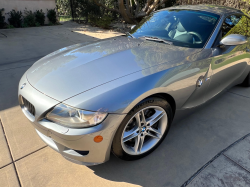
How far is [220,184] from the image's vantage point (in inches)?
68.1

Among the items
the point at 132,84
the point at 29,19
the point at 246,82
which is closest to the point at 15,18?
the point at 29,19

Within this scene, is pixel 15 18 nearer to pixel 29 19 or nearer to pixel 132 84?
pixel 29 19

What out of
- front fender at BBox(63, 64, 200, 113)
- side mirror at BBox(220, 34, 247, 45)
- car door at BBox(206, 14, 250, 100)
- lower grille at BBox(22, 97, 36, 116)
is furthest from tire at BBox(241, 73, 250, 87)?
lower grille at BBox(22, 97, 36, 116)

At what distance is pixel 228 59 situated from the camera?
246 centimetres

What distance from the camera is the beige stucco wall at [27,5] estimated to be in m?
10.2

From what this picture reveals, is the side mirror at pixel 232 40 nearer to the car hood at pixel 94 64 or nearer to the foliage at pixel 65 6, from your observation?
the car hood at pixel 94 64

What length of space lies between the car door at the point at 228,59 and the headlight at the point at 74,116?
157 cm

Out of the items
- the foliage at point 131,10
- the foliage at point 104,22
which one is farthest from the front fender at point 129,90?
the foliage at point 131,10

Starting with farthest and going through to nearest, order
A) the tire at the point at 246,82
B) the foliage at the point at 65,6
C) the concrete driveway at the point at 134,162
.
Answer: the foliage at the point at 65,6
the tire at the point at 246,82
the concrete driveway at the point at 134,162

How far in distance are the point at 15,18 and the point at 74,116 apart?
11.0m

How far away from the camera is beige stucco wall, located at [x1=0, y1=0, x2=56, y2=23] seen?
10169 millimetres

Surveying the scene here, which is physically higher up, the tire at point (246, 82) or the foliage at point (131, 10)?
the foliage at point (131, 10)

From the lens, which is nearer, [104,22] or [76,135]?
[76,135]

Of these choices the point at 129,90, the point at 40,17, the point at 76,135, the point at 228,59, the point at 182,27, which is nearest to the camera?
the point at 76,135
